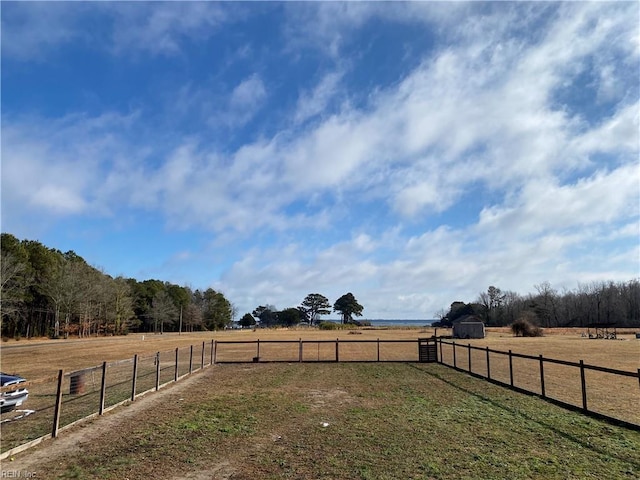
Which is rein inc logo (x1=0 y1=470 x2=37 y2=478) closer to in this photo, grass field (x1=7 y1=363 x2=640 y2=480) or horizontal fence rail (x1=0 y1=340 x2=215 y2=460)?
grass field (x1=7 y1=363 x2=640 y2=480)

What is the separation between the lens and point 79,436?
8.88 meters

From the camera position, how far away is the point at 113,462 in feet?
23.7

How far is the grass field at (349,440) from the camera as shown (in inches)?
265

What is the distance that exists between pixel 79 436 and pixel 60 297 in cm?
6441

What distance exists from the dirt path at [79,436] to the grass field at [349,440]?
0.17 ft

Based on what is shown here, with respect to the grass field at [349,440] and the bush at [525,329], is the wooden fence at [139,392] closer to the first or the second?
the grass field at [349,440]

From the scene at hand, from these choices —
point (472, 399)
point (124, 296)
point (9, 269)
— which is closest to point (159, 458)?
point (472, 399)

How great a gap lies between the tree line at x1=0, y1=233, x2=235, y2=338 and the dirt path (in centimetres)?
4905

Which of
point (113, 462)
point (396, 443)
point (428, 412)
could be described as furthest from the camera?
point (428, 412)

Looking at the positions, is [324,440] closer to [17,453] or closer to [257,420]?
[257,420]

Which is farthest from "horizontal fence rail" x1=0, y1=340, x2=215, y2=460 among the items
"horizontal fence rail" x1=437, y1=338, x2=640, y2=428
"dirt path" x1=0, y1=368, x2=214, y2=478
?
"horizontal fence rail" x1=437, y1=338, x2=640, y2=428

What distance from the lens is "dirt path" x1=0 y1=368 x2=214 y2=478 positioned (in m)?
7.04

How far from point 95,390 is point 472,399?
12598mm

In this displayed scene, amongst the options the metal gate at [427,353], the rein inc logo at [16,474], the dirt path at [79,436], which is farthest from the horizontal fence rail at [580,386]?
the rein inc logo at [16,474]
